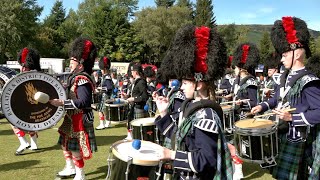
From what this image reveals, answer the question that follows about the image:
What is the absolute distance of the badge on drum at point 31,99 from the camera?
4.03 m

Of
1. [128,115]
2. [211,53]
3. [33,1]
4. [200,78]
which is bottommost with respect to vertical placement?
[128,115]

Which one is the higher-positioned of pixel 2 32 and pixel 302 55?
pixel 2 32

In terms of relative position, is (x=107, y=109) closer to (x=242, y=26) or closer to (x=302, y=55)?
(x=302, y=55)

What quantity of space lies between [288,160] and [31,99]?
9.85ft

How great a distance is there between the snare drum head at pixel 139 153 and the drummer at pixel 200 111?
272 millimetres

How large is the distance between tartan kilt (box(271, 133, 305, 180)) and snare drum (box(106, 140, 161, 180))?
1.41m

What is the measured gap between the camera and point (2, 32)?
3559 cm

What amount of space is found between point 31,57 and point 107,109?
2.38 meters

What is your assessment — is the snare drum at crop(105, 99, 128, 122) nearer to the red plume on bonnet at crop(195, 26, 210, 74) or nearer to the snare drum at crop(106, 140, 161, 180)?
the snare drum at crop(106, 140, 161, 180)

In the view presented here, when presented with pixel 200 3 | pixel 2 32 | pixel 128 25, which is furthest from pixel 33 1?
pixel 200 3

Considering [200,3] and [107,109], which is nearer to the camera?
[107,109]

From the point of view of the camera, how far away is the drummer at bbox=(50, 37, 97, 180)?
15.2 ft

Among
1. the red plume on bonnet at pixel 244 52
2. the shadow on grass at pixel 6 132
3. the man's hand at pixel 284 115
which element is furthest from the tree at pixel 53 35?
the man's hand at pixel 284 115

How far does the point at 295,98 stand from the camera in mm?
3352
